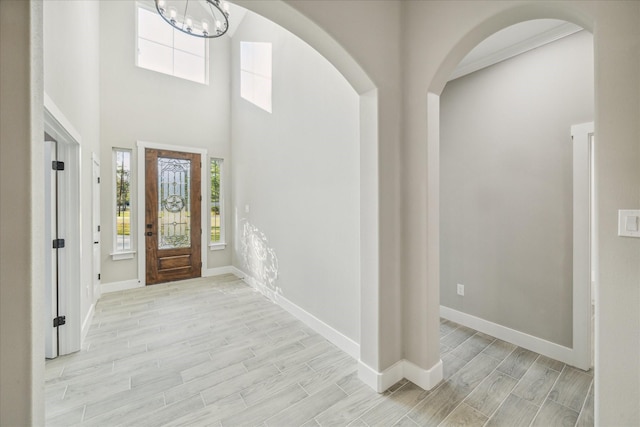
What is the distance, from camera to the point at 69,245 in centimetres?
249

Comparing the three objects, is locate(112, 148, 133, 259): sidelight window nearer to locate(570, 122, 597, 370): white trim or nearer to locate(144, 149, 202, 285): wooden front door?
locate(144, 149, 202, 285): wooden front door

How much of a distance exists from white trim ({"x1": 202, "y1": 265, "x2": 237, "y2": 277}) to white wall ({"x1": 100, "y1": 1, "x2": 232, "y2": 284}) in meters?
0.09

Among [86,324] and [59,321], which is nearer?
[59,321]

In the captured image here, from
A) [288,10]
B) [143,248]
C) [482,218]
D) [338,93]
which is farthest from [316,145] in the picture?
[143,248]

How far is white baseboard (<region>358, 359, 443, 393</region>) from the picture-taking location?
1.97 m

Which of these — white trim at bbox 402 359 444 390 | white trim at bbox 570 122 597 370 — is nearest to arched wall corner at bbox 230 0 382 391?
white trim at bbox 402 359 444 390

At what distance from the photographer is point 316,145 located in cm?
293

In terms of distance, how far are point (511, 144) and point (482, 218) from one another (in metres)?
0.78

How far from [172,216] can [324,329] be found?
11.8 ft

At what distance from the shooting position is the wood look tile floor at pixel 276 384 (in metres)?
1.74

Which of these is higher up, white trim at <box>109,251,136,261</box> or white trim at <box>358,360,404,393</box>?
white trim at <box>109,251,136,261</box>

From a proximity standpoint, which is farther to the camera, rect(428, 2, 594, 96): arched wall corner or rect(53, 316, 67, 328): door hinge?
rect(53, 316, 67, 328): door hinge

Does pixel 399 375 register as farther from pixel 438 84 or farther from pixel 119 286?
pixel 119 286
